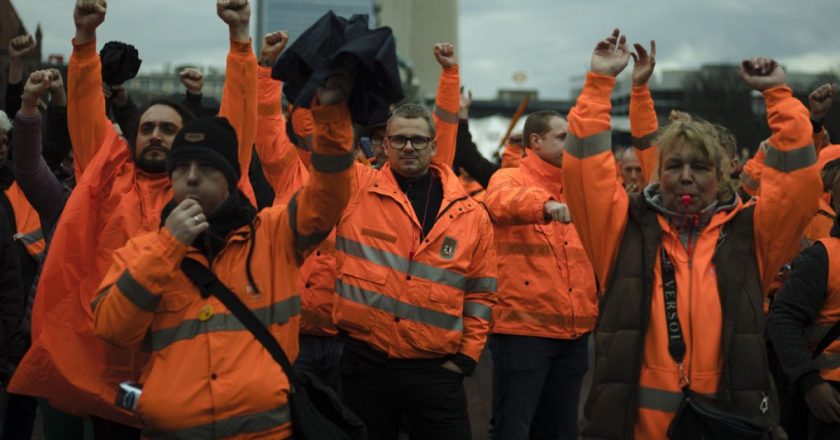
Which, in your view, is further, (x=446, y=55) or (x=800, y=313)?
(x=446, y=55)

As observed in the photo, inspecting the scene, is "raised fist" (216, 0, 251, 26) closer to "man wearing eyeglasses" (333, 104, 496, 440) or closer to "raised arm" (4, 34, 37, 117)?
"man wearing eyeglasses" (333, 104, 496, 440)

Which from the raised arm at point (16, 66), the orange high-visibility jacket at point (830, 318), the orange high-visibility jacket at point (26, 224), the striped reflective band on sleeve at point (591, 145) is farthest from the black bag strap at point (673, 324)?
the orange high-visibility jacket at point (26, 224)

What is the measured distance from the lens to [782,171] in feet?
13.0

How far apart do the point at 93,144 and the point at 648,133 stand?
270 cm

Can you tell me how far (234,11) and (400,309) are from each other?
1.79 meters

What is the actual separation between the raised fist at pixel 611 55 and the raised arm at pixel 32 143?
2732mm

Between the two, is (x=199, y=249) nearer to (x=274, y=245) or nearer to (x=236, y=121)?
(x=274, y=245)

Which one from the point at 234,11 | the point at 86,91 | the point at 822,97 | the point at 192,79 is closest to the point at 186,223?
the point at 234,11

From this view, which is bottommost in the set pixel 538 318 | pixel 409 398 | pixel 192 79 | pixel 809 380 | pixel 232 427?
pixel 409 398

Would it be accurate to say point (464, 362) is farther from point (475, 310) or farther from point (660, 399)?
point (660, 399)

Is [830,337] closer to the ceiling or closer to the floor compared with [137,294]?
closer to the floor

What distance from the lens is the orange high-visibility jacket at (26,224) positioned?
283 inches

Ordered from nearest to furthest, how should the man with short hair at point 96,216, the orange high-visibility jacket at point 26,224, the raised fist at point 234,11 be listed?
the raised fist at point 234,11 < the man with short hair at point 96,216 < the orange high-visibility jacket at point 26,224

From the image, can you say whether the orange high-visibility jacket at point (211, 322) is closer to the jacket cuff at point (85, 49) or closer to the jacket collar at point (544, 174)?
the jacket cuff at point (85, 49)
